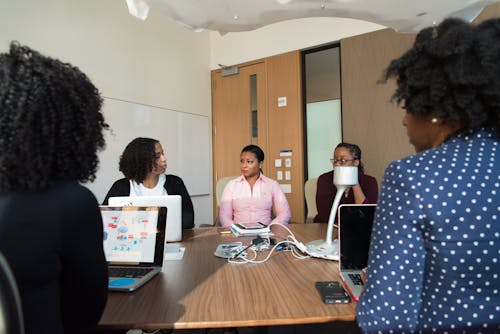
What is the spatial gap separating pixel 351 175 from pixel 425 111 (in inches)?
22.1

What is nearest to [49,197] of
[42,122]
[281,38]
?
[42,122]

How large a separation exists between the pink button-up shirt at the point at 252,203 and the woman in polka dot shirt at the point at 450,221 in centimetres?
174

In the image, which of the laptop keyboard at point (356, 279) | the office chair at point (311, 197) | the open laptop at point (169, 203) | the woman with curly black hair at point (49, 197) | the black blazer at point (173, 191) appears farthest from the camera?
the office chair at point (311, 197)

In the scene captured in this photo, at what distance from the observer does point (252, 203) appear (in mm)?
2521

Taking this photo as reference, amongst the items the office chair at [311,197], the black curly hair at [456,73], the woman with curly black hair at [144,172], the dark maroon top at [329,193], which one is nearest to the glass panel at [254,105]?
the office chair at [311,197]

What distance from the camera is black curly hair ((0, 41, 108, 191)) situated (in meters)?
0.68

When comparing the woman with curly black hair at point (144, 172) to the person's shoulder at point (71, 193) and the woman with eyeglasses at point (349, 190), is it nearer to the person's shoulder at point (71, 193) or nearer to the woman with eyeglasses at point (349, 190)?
the woman with eyeglasses at point (349, 190)

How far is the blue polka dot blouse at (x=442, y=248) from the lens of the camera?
2.18ft

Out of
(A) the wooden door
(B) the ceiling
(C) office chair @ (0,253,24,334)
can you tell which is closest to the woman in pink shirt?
(B) the ceiling

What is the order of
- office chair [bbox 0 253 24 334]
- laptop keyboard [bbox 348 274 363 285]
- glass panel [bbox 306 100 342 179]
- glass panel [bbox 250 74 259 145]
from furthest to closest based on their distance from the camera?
glass panel [bbox 250 74 259 145] < glass panel [bbox 306 100 342 179] < laptop keyboard [bbox 348 274 363 285] < office chair [bbox 0 253 24 334]

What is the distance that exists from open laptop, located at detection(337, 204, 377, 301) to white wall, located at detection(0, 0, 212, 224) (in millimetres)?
2749

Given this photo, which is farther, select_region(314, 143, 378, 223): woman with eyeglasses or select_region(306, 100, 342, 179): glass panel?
select_region(306, 100, 342, 179): glass panel

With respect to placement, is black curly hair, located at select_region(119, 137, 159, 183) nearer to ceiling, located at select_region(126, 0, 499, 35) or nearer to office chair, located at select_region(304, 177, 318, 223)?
ceiling, located at select_region(126, 0, 499, 35)

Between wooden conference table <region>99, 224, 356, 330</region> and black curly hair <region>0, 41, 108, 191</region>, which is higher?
black curly hair <region>0, 41, 108, 191</region>
